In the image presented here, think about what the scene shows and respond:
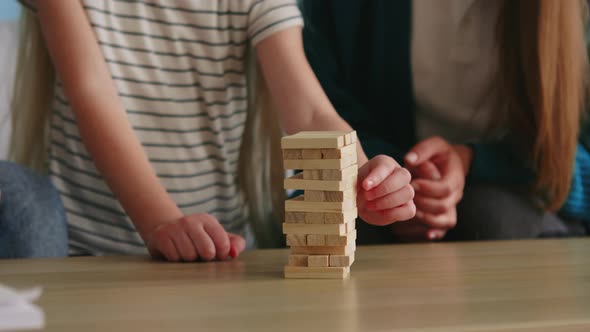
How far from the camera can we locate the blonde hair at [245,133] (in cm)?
140

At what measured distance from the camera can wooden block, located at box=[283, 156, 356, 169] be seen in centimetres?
80

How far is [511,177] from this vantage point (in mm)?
1473

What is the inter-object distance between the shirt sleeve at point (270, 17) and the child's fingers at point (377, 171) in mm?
472

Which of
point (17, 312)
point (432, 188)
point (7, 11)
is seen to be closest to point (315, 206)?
point (17, 312)

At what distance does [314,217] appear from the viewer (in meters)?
0.82

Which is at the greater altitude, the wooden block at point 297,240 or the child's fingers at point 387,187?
the child's fingers at point 387,187

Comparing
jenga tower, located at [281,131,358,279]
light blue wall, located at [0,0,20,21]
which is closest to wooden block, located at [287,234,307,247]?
jenga tower, located at [281,131,358,279]

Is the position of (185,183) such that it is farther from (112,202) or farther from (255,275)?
(255,275)

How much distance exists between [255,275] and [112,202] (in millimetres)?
617

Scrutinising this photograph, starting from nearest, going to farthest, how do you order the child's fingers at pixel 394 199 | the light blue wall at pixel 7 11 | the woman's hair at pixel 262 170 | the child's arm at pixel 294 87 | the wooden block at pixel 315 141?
the wooden block at pixel 315 141 < the child's fingers at pixel 394 199 < the child's arm at pixel 294 87 < the woman's hair at pixel 262 170 < the light blue wall at pixel 7 11

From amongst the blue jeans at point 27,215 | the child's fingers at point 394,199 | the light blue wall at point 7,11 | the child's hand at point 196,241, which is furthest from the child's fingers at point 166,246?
the light blue wall at point 7,11

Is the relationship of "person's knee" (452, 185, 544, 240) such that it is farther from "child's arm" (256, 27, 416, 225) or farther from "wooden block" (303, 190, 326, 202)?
"wooden block" (303, 190, 326, 202)

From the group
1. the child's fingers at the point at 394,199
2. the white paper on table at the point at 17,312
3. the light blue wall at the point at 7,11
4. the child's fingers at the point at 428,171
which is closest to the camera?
the white paper on table at the point at 17,312

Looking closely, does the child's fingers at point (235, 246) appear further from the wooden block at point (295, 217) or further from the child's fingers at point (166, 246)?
the wooden block at point (295, 217)
